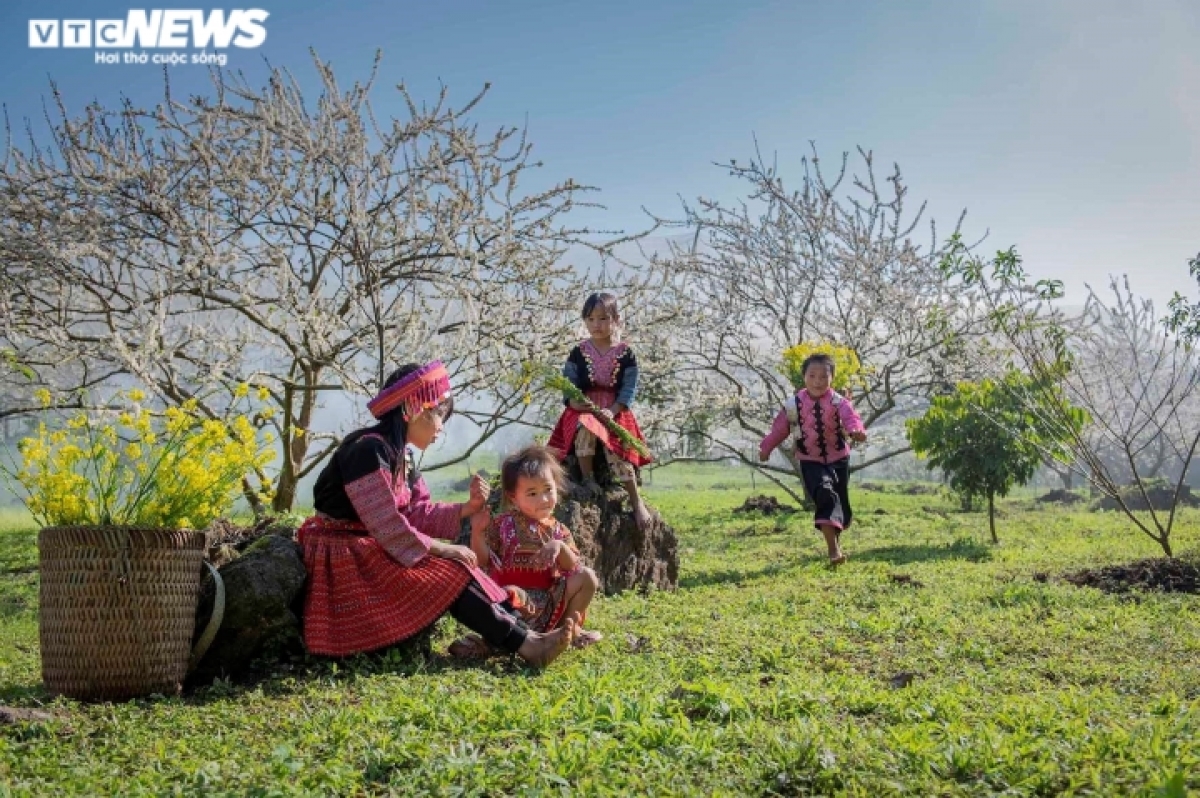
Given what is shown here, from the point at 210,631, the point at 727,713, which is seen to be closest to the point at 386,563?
the point at 210,631

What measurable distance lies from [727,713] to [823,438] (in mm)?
5357

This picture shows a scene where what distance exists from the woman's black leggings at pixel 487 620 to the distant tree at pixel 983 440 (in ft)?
22.0

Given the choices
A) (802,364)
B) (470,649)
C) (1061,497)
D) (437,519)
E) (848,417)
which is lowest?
(470,649)

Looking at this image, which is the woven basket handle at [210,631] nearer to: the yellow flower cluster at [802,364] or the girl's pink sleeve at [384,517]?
the girl's pink sleeve at [384,517]

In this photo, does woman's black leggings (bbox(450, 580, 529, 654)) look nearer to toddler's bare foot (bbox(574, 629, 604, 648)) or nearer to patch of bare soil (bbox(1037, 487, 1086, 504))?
toddler's bare foot (bbox(574, 629, 604, 648))

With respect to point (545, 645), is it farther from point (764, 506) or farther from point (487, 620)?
point (764, 506)

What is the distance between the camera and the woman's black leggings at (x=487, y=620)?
4.52 metres

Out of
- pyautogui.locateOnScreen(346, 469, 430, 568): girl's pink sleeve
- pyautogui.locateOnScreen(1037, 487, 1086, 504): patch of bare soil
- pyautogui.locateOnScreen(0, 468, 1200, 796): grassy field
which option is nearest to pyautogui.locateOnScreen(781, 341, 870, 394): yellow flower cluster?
Result: pyautogui.locateOnScreen(0, 468, 1200, 796): grassy field

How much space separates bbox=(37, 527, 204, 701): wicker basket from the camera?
4.02 metres

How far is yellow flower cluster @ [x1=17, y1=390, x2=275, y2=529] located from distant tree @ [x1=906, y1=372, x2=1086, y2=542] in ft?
25.1

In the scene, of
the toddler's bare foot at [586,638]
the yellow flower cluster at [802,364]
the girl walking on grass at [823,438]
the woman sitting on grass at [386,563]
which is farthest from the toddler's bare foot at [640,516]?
the yellow flower cluster at [802,364]

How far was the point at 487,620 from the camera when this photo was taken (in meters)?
4.52

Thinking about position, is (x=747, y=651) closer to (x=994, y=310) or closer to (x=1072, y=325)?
(x=994, y=310)

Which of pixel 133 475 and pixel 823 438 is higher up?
pixel 823 438
